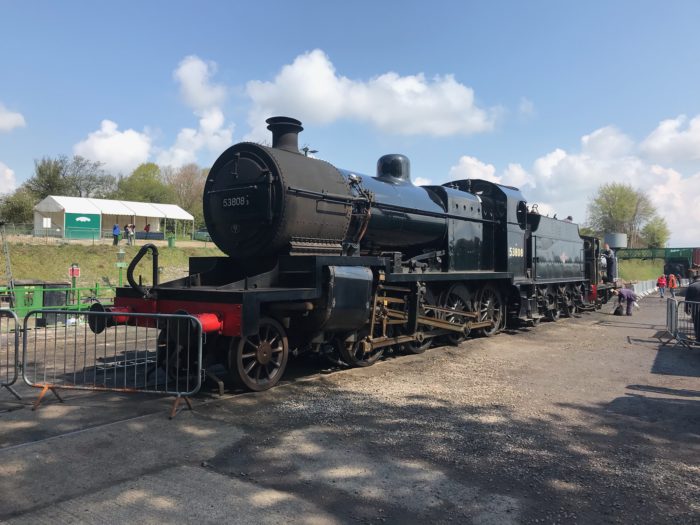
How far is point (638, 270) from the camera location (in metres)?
49.0

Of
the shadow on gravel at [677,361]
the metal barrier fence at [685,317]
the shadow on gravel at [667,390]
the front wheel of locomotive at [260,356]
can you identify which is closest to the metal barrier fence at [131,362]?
the front wheel of locomotive at [260,356]

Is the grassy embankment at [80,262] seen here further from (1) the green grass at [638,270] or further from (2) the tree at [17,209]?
(1) the green grass at [638,270]

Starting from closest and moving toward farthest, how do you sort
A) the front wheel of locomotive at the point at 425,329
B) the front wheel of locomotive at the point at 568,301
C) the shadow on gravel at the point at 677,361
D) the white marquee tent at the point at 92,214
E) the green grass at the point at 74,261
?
1. the shadow on gravel at the point at 677,361
2. the front wheel of locomotive at the point at 425,329
3. the front wheel of locomotive at the point at 568,301
4. the green grass at the point at 74,261
5. the white marquee tent at the point at 92,214

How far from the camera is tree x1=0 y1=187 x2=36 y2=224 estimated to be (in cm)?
4422

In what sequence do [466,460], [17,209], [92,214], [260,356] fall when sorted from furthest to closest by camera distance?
[17,209] < [92,214] < [260,356] < [466,460]

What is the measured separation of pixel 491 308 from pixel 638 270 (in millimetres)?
45314

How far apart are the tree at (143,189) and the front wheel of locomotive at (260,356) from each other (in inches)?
2353

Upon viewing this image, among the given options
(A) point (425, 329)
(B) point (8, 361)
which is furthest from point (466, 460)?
(B) point (8, 361)

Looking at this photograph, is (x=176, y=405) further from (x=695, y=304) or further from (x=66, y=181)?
(x=66, y=181)

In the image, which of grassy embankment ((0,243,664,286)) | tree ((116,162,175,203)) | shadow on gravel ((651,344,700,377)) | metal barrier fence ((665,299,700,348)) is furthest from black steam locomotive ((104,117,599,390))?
tree ((116,162,175,203))

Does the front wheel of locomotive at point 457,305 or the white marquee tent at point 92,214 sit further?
the white marquee tent at point 92,214

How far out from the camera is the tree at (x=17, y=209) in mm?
44219

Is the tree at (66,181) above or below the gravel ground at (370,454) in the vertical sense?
above

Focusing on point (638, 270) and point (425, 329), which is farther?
point (638, 270)
